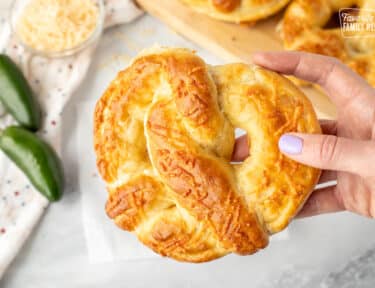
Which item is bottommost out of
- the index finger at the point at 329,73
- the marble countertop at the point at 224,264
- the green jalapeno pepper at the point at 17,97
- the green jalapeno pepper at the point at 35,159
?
the marble countertop at the point at 224,264

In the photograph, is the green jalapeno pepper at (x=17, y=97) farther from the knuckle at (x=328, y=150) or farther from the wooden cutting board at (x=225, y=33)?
the knuckle at (x=328, y=150)

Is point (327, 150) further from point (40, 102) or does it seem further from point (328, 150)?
point (40, 102)

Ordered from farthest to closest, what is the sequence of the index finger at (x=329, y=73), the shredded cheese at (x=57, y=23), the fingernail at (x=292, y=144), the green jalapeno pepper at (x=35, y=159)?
the shredded cheese at (x=57, y=23), the green jalapeno pepper at (x=35, y=159), the index finger at (x=329, y=73), the fingernail at (x=292, y=144)

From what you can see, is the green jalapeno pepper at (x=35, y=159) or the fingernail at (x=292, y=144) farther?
the green jalapeno pepper at (x=35, y=159)

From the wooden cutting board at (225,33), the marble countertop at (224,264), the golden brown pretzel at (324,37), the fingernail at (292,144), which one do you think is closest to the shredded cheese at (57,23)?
the wooden cutting board at (225,33)

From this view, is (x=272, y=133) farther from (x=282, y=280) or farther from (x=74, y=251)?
(x=74, y=251)

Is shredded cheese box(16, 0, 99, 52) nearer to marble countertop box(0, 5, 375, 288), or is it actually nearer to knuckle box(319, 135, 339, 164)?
marble countertop box(0, 5, 375, 288)

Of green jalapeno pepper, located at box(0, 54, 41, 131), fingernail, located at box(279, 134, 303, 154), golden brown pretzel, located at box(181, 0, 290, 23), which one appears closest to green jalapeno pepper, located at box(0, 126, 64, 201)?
green jalapeno pepper, located at box(0, 54, 41, 131)
